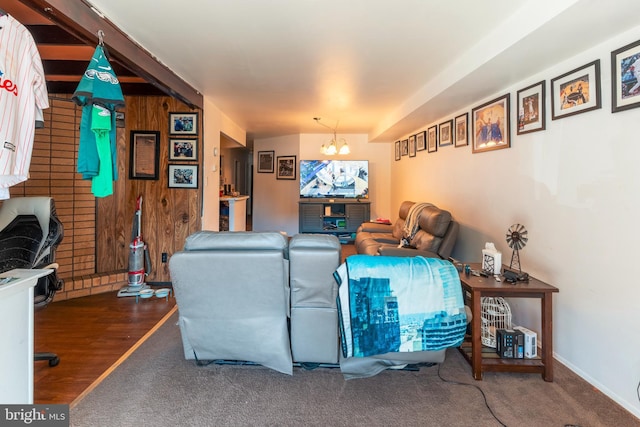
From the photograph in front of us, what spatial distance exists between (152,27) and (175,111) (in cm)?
163

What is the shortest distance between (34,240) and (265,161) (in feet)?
17.1

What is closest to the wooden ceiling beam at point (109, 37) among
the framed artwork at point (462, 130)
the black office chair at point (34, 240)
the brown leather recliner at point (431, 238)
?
the black office chair at point (34, 240)

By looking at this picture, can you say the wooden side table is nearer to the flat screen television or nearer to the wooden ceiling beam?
the wooden ceiling beam

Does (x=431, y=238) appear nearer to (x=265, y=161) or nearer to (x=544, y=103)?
(x=544, y=103)

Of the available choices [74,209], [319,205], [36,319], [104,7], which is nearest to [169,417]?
[36,319]

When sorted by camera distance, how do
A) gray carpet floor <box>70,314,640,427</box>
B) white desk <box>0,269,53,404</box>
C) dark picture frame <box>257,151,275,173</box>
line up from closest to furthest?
1. white desk <box>0,269,53,404</box>
2. gray carpet floor <box>70,314,640,427</box>
3. dark picture frame <box>257,151,275,173</box>

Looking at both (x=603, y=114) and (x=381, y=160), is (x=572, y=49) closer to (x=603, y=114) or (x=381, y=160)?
(x=603, y=114)

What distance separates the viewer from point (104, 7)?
2.02m

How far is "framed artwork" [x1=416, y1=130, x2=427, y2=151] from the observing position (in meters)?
4.68

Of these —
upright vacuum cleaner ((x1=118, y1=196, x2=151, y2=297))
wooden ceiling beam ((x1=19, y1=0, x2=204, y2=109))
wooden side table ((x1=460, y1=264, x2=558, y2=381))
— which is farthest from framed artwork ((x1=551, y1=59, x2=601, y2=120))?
upright vacuum cleaner ((x1=118, y1=196, x2=151, y2=297))

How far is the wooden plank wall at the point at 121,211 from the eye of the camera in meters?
3.45

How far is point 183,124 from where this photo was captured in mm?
3793

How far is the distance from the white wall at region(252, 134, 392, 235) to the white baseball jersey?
523cm

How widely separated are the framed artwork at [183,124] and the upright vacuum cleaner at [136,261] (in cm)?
91
